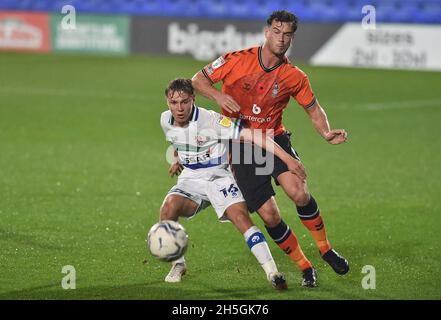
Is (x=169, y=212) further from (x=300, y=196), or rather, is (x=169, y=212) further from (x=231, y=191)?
(x=300, y=196)

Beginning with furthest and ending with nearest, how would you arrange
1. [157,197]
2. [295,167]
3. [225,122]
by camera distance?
[157,197]
[225,122]
[295,167]

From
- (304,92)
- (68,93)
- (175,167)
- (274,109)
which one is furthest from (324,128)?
(68,93)

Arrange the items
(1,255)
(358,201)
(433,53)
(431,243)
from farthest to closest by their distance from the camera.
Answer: (433,53) < (358,201) < (431,243) < (1,255)

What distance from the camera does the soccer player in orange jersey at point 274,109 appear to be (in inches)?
261

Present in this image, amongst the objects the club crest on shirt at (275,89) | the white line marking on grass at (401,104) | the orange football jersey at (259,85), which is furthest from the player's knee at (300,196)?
the white line marking on grass at (401,104)

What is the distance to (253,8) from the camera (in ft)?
79.4

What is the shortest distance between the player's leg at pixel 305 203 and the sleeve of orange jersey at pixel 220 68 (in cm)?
66

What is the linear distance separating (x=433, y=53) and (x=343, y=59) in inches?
90.8

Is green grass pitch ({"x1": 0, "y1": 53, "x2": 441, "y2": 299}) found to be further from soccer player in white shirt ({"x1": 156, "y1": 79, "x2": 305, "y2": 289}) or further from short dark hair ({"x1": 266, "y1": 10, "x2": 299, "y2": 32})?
short dark hair ({"x1": 266, "y1": 10, "x2": 299, "y2": 32})

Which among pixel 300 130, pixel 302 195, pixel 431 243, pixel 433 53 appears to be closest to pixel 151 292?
pixel 302 195

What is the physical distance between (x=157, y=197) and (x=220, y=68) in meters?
3.25

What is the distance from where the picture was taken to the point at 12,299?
6.03 meters

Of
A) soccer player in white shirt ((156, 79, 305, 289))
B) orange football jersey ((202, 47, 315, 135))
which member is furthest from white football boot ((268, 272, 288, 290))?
orange football jersey ((202, 47, 315, 135))

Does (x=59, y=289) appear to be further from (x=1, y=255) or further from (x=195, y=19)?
(x=195, y=19)
